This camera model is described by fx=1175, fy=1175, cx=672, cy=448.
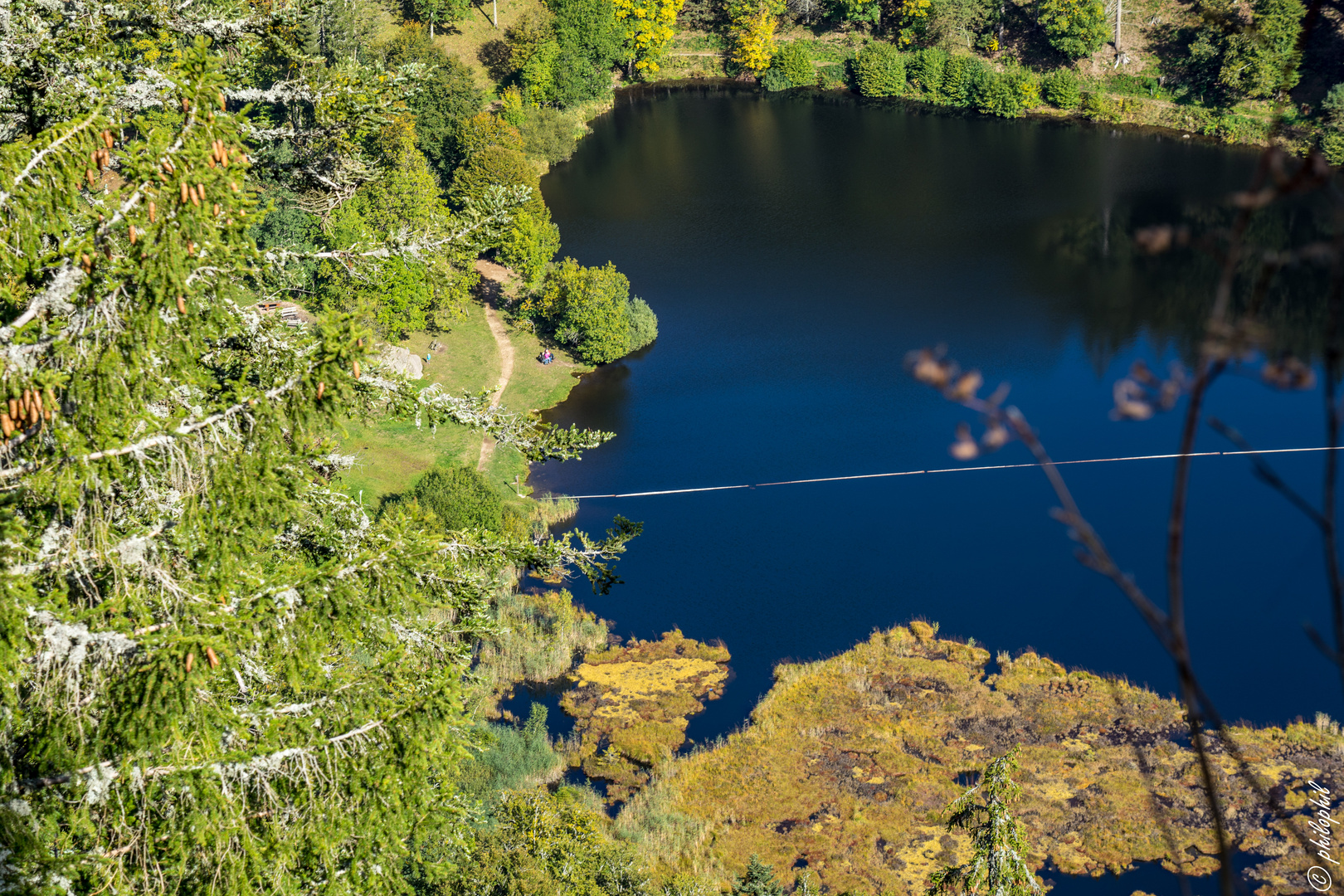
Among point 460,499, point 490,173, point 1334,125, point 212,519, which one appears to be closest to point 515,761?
point 460,499

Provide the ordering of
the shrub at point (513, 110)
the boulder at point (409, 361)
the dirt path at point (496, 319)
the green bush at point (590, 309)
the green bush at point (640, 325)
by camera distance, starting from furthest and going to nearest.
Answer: the shrub at point (513, 110)
the green bush at point (640, 325)
the green bush at point (590, 309)
the dirt path at point (496, 319)
the boulder at point (409, 361)

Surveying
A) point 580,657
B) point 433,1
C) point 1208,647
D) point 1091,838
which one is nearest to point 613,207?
point 433,1

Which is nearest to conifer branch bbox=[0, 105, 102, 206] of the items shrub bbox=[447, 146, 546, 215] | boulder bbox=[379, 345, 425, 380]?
boulder bbox=[379, 345, 425, 380]

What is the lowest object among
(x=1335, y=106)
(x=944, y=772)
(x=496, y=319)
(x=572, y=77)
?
(x=944, y=772)

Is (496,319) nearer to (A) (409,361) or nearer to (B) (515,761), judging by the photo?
(A) (409,361)

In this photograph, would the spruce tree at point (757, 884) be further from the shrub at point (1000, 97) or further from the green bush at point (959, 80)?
the green bush at point (959, 80)

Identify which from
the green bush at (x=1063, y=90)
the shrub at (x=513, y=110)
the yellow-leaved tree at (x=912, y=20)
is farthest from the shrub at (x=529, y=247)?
the yellow-leaved tree at (x=912, y=20)
